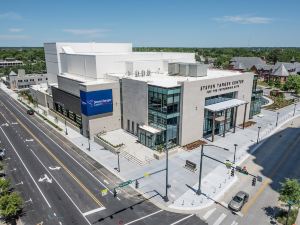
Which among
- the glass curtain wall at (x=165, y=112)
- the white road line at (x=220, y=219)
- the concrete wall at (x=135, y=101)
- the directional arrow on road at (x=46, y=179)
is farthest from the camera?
the concrete wall at (x=135, y=101)

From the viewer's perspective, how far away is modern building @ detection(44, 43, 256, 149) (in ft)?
176

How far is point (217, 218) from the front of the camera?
33062 millimetres

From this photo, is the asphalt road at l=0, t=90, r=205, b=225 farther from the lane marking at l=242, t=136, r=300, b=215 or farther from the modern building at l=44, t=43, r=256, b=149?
the modern building at l=44, t=43, r=256, b=149

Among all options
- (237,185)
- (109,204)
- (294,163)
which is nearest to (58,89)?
(109,204)

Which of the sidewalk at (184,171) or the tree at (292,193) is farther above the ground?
the tree at (292,193)

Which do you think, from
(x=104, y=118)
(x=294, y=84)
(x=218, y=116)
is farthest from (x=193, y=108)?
(x=294, y=84)

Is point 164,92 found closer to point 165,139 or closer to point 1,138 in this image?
point 165,139

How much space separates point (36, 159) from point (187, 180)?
3172cm

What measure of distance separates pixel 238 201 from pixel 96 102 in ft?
126

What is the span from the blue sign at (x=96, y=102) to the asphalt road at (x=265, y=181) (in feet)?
114

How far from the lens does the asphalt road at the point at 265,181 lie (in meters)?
33.2

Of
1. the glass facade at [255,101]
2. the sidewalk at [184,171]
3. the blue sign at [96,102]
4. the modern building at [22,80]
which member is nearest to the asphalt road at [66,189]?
the sidewalk at [184,171]

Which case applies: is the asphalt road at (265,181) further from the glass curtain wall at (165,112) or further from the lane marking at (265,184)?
the glass curtain wall at (165,112)

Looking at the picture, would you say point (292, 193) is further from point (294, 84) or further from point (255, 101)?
point (294, 84)
